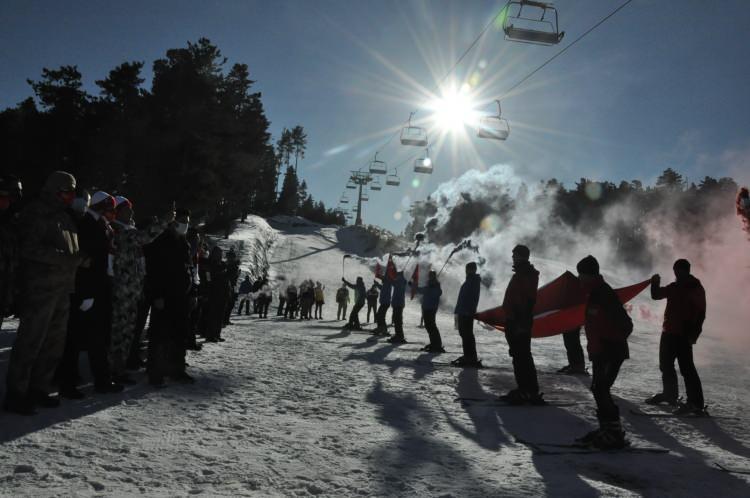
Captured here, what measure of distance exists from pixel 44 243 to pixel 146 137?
31.2 meters

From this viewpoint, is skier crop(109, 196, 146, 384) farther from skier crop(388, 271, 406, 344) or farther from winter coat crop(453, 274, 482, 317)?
skier crop(388, 271, 406, 344)

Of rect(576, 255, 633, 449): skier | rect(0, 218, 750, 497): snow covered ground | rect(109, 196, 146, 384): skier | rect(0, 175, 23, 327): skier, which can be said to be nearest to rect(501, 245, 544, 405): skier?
rect(0, 218, 750, 497): snow covered ground

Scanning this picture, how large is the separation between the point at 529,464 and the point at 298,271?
4377 centimetres

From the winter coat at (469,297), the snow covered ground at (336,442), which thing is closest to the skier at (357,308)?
the winter coat at (469,297)

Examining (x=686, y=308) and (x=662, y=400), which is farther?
(x=662, y=400)

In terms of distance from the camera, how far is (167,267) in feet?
18.7

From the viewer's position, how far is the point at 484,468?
3.75m

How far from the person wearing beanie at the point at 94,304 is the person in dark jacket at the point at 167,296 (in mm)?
467

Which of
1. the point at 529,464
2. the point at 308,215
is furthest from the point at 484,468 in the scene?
the point at 308,215

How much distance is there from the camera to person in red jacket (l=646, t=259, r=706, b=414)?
21.4ft

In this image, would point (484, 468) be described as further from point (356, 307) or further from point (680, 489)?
point (356, 307)

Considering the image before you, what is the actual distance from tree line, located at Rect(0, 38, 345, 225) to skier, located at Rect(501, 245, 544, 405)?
93.5 feet

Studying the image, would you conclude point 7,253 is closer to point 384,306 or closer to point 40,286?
point 40,286

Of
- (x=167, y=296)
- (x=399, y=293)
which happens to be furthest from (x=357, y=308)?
(x=167, y=296)
